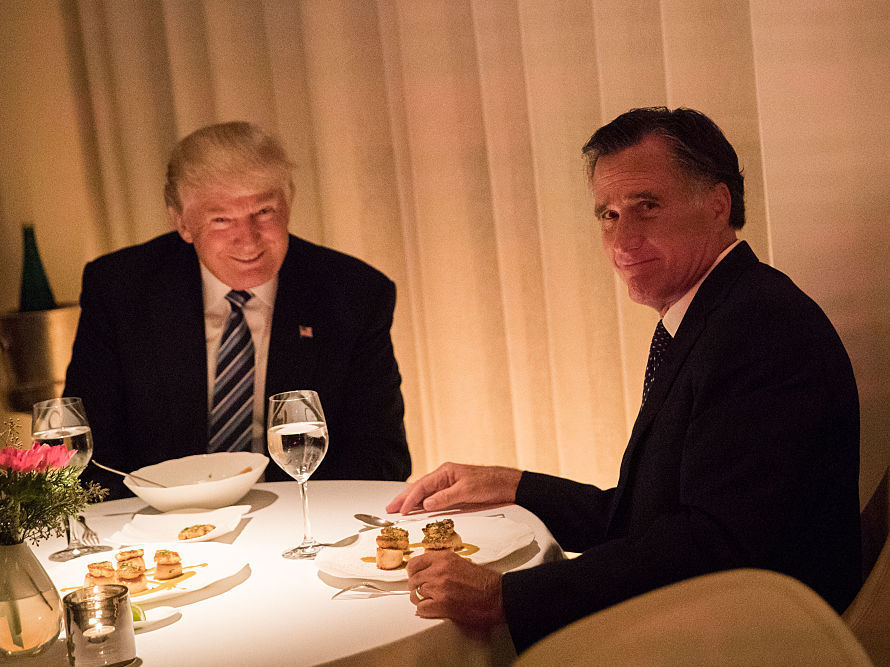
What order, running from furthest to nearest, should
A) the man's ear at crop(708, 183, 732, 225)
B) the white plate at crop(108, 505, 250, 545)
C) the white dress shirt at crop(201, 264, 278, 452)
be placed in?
1. the white dress shirt at crop(201, 264, 278, 452)
2. the man's ear at crop(708, 183, 732, 225)
3. the white plate at crop(108, 505, 250, 545)

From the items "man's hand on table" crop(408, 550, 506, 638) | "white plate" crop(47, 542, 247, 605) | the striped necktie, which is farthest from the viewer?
the striped necktie

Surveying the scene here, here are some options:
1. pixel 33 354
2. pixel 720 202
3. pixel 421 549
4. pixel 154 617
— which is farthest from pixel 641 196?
pixel 33 354

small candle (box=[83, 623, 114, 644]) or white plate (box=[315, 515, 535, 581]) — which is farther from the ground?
small candle (box=[83, 623, 114, 644])

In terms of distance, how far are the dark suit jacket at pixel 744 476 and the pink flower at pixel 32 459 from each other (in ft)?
2.11

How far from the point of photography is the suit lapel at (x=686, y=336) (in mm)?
1656

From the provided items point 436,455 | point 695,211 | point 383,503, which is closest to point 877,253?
point 695,211

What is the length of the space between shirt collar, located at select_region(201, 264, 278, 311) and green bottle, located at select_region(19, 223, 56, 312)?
1.27 m

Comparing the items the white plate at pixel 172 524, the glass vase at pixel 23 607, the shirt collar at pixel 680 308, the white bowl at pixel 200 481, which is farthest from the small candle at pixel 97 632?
the shirt collar at pixel 680 308

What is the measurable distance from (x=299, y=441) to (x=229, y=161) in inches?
58.2

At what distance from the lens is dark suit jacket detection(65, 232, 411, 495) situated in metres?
2.68

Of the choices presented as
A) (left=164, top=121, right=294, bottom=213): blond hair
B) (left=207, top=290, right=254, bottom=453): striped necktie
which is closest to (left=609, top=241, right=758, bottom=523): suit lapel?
(left=207, top=290, right=254, bottom=453): striped necktie

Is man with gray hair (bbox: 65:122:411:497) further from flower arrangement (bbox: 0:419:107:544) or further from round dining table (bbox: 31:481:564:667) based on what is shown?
flower arrangement (bbox: 0:419:107:544)

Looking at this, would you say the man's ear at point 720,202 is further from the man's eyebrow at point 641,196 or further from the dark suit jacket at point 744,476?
the dark suit jacket at point 744,476

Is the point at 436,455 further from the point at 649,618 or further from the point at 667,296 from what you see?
the point at 649,618
